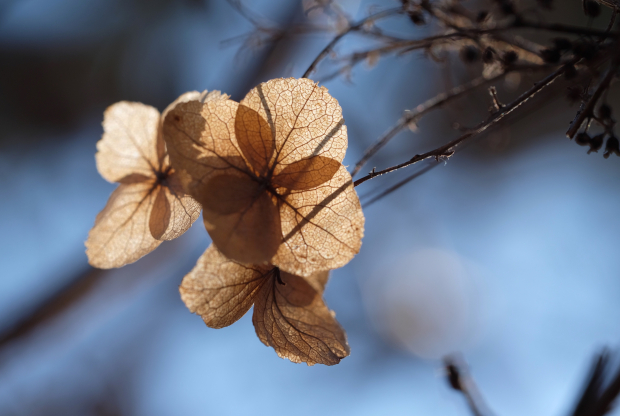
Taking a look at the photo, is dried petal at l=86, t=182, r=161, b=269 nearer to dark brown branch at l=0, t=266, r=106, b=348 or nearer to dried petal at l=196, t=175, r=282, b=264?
dried petal at l=196, t=175, r=282, b=264

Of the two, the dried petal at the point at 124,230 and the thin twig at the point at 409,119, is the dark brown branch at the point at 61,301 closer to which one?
the dried petal at the point at 124,230

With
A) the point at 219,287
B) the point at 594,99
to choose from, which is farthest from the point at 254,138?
the point at 594,99

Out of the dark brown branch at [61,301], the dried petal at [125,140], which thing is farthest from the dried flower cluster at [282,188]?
the dark brown branch at [61,301]

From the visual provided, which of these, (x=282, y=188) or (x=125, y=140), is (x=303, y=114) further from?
(x=125, y=140)

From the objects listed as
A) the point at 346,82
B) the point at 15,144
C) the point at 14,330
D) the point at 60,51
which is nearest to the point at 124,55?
the point at 60,51

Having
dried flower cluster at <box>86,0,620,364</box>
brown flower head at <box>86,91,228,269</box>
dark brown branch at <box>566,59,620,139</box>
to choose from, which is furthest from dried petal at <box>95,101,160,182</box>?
dark brown branch at <box>566,59,620,139</box>
